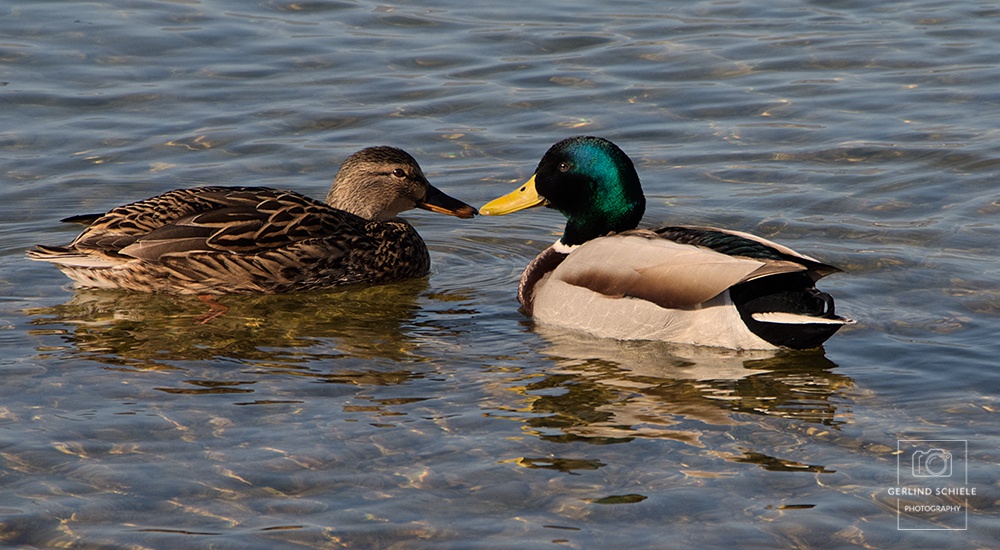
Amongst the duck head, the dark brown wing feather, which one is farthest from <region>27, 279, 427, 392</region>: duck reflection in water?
the duck head

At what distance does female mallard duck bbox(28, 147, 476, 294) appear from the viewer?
348 inches

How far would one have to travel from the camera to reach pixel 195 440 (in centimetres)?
660

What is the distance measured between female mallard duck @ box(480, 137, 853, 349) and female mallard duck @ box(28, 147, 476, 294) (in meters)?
1.17

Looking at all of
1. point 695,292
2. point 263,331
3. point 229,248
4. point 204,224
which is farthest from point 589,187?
point 204,224

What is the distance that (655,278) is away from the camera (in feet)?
25.9

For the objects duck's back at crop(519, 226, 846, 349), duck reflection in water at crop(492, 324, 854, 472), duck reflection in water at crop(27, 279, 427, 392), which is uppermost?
duck's back at crop(519, 226, 846, 349)

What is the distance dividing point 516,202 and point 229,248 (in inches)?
68.9

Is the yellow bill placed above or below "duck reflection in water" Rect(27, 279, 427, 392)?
above

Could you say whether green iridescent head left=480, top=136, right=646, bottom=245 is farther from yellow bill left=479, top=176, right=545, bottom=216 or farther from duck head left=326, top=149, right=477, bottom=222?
duck head left=326, top=149, right=477, bottom=222

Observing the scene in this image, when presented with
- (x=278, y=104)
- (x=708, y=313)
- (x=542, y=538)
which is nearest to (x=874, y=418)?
(x=708, y=313)

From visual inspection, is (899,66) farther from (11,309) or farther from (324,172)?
(11,309)

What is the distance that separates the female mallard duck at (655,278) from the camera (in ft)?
25.1

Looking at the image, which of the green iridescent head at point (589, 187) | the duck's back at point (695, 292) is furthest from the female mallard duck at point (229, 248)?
the duck's back at point (695, 292)

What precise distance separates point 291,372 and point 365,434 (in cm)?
100
